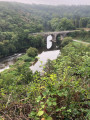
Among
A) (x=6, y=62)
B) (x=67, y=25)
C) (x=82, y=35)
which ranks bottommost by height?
(x=6, y=62)

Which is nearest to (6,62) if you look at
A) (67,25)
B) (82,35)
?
(82,35)

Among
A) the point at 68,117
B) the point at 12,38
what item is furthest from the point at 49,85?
the point at 12,38

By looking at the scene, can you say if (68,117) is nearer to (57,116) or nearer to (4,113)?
(57,116)

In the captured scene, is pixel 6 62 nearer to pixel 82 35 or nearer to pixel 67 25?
pixel 82 35

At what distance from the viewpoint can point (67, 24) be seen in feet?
170

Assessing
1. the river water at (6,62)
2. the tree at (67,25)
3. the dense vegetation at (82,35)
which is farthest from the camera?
the tree at (67,25)

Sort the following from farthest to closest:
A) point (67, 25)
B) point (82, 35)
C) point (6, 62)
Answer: point (67, 25)
point (82, 35)
point (6, 62)

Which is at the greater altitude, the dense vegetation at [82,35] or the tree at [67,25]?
the tree at [67,25]

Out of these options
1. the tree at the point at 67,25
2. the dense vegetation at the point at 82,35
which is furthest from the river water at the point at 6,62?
the tree at the point at 67,25

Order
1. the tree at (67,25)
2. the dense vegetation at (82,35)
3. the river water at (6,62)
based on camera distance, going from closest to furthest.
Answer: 1. the river water at (6,62)
2. the dense vegetation at (82,35)
3. the tree at (67,25)

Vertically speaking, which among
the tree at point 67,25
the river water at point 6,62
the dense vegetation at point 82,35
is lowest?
the river water at point 6,62

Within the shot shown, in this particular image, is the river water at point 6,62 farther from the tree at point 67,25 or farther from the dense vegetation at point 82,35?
the tree at point 67,25

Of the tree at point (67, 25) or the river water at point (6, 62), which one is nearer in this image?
the river water at point (6, 62)

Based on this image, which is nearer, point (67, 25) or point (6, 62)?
point (6, 62)
